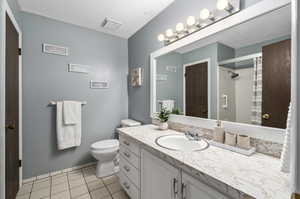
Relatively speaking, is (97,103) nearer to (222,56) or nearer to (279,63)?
(222,56)

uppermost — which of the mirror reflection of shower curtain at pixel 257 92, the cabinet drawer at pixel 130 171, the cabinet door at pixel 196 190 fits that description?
the mirror reflection of shower curtain at pixel 257 92

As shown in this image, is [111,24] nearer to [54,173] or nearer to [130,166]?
[130,166]

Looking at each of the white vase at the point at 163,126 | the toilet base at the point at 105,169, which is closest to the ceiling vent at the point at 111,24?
the white vase at the point at 163,126

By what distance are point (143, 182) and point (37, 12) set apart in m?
2.60

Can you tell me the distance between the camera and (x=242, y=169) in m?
0.72

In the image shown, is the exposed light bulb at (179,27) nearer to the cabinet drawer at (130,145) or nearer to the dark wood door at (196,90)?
the dark wood door at (196,90)

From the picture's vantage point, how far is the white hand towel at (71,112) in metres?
2.01

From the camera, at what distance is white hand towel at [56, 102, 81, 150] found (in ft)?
6.49

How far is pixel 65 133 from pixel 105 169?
2.72ft

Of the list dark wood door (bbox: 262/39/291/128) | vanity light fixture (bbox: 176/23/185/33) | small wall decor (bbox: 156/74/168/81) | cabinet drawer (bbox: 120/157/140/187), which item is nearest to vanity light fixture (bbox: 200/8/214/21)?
vanity light fixture (bbox: 176/23/185/33)

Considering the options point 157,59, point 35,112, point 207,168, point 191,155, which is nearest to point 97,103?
point 35,112

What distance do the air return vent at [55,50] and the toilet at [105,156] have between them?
59.8 inches

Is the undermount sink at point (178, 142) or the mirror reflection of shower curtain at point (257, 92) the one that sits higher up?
the mirror reflection of shower curtain at point (257, 92)

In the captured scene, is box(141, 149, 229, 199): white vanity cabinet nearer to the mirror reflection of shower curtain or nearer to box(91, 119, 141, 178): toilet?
the mirror reflection of shower curtain
